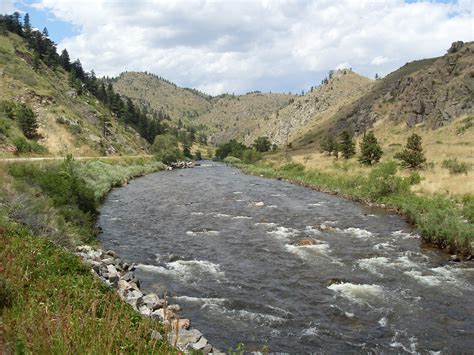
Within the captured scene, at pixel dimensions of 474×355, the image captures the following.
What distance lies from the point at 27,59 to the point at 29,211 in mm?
111316

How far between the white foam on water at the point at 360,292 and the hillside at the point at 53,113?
5274 centimetres

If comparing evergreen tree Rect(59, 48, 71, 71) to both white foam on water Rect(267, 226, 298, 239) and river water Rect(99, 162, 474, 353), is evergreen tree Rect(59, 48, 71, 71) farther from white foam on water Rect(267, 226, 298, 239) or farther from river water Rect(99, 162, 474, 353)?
white foam on water Rect(267, 226, 298, 239)

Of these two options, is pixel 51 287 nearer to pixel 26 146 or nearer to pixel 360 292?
pixel 360 292

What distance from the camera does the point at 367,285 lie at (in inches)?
794

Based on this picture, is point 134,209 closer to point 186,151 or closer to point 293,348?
point 293,348

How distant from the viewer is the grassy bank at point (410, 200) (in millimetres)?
25906

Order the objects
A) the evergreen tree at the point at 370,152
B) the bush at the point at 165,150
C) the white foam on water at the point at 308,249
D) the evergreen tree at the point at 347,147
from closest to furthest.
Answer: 1. the white foam on water at the point at 308,249
2. the evergreen tree at the point at 370,152
3. the evergreen tree at the point at 347,147
4. the bush at the point at 165,150

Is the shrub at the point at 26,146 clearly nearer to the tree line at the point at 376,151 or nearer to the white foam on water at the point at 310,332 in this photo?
the tree line at the point at 376,151

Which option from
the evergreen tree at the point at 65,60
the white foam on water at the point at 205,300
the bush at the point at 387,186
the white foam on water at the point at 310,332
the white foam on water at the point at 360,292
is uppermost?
the evergreen tree at the point at 65,60

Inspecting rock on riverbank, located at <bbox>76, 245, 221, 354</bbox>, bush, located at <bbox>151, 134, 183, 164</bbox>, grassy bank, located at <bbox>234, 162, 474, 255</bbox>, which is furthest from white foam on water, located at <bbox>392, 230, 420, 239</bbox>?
bush, located at <bbox>151, 134, 183, 164</bbox>

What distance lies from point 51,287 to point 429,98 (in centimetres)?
10896

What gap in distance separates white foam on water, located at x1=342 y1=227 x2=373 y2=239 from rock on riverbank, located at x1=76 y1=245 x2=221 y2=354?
1651 centimetres

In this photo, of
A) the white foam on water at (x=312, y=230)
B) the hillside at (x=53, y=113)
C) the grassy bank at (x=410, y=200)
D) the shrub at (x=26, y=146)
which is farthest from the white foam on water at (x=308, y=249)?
the shrub at (x=26, y=146)

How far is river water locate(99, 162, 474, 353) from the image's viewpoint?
15.2m
